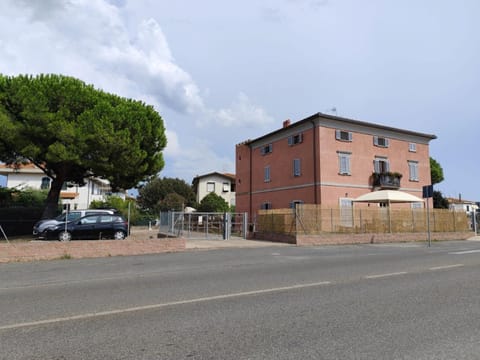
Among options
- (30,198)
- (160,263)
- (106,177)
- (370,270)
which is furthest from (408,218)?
(30,198)

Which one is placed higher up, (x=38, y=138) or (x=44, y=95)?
(x=44, y=95)

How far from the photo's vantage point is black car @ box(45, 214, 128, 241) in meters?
18.0

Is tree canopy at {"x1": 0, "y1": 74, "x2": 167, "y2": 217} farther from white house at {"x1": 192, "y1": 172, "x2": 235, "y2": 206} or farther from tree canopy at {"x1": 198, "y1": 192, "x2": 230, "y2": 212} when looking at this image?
white house at {"x1": 192, "y1": 172, "x2": 235, "y2": 206}

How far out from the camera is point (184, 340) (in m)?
4.06

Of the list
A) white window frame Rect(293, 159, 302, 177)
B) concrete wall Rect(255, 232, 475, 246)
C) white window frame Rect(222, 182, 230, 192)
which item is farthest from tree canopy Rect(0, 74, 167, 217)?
white window frame Rect(222, 182, 230, 192)

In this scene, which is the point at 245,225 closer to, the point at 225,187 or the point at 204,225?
the point at 204,225

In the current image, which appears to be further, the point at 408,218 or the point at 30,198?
the point at 30,198

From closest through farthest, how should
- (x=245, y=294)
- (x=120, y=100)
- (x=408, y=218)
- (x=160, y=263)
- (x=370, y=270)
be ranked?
(x=245, y=294) → (x=370, y=270) → (x=160, y=263) → (x=120, y=100) → (x=408, y=218)

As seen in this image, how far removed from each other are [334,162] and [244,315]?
24.7 metres

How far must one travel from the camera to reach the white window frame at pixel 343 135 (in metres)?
28.8

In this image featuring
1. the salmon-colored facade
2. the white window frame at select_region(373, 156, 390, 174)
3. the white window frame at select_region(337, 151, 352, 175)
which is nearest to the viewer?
the salmon-colored facade

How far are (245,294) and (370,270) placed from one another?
4.44m

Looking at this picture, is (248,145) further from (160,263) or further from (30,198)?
(160,263)

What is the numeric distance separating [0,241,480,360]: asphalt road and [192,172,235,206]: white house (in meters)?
48.5
